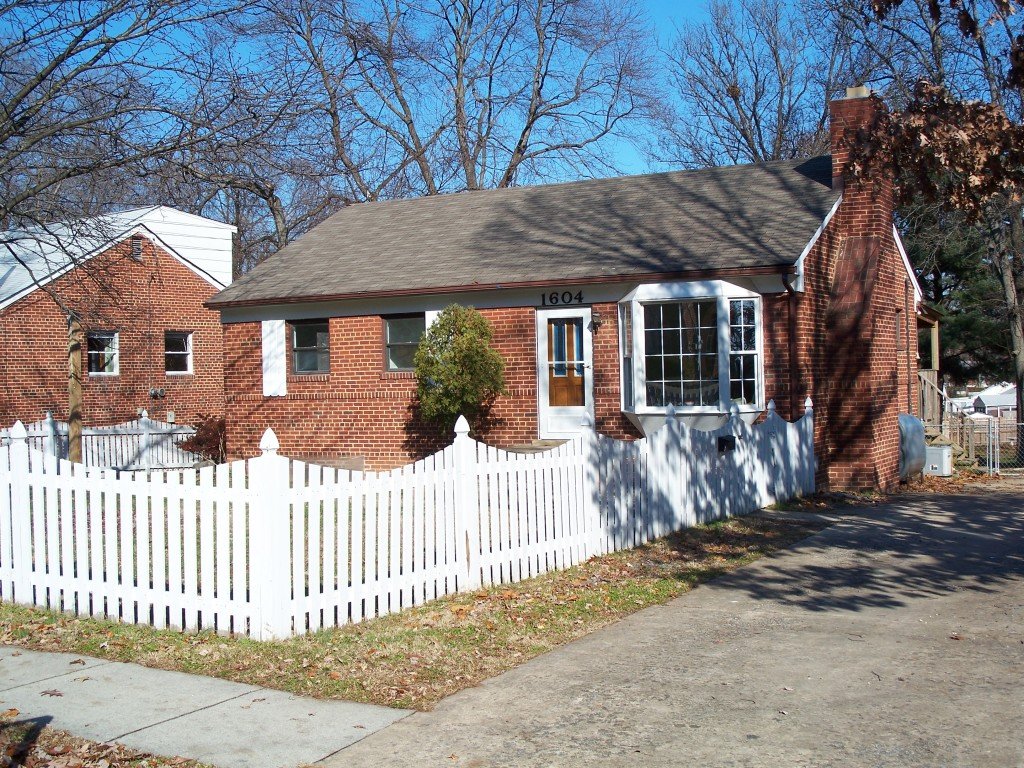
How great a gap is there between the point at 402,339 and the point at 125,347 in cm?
1040

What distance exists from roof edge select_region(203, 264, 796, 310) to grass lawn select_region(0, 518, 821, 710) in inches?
264

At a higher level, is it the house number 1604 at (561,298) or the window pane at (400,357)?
the house number 1604 at (561,298)

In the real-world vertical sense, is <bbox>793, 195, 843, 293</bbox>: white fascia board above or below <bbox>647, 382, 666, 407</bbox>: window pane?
above

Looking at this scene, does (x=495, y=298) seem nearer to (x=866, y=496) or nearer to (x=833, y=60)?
(x=866, y=496)

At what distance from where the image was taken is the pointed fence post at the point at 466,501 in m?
8.62

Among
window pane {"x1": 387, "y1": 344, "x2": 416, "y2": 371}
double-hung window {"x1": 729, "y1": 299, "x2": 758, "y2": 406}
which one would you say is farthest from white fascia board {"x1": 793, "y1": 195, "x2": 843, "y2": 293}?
window pane {"x1": 387, "y1": 344, "x2": 416, "y2": 371}

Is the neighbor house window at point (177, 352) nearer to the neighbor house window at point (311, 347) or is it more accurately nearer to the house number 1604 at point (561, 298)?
the neighbor house window at point (311, 347)

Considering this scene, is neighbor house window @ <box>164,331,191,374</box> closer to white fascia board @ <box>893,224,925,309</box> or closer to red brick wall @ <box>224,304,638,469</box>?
red brick wall @ <box>224,304,638,469</box>

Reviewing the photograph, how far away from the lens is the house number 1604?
1741 centimetres

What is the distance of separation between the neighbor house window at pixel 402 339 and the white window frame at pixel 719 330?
4.08 m

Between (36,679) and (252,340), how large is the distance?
14.0 meters

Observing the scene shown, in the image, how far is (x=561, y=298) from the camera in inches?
690

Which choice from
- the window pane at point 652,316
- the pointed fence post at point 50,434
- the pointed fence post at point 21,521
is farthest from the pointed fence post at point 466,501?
the pointed fence post at point 50,434

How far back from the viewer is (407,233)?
21438 millimetres
